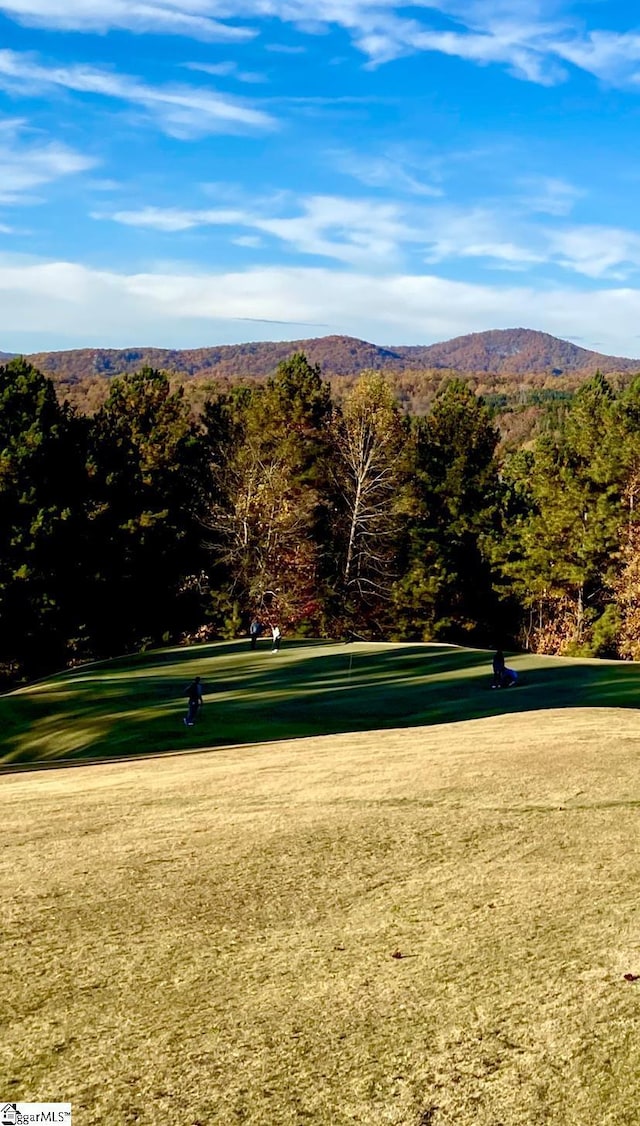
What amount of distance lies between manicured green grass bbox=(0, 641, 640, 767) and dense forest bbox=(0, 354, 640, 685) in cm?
2473

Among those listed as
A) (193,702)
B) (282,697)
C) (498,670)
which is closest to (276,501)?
(282,697)

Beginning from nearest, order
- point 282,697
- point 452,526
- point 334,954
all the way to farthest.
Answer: point 334,954, point 282,697, point 452,526

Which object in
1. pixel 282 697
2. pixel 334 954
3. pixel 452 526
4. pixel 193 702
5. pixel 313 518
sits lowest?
pixel 282 697

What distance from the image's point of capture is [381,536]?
72.2 metres

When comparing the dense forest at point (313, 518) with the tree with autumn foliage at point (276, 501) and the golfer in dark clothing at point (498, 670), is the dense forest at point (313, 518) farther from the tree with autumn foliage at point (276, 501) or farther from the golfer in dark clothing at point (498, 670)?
the golfer in dark clothing at point (498, 670)

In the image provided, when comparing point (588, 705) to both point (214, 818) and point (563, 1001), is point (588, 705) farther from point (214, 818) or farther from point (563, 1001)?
point (563, 1001)

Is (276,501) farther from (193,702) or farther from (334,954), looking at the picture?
(334,954)

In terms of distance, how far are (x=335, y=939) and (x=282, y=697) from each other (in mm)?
22574

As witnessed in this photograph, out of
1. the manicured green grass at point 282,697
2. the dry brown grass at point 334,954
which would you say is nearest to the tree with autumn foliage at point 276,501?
the manicured green grass at point 282,697

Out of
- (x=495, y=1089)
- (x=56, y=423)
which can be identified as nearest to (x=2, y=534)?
(x=56, y=423)

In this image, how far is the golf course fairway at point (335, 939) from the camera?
6941mm

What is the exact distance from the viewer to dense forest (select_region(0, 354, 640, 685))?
216 feet

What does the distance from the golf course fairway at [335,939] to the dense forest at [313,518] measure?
47.8 meters

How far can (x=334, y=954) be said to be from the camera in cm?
918
